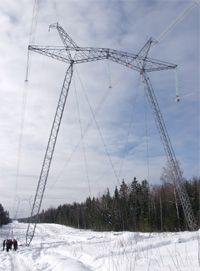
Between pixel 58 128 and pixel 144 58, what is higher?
pixel 144 58

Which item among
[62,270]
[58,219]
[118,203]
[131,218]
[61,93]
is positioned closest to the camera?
[62,270]

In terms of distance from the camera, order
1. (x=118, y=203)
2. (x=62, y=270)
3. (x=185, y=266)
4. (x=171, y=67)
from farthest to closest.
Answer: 1. (x=118, y=203)
2. (x=171, y=67)
3. (x=62, y=270)
4. (x=185, y=266)

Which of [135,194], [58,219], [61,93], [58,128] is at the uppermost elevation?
[61,93]

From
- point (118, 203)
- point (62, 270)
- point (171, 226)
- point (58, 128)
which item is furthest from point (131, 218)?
point (62, 270)

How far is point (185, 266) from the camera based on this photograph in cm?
561

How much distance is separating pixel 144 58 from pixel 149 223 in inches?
1304

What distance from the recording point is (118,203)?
58750mm

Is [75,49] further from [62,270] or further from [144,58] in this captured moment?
[62,270]

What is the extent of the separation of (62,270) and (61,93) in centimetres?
2273

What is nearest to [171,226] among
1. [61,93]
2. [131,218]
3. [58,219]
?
[131,218]

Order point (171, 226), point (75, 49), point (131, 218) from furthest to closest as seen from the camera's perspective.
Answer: point (131, 218) → point (171, 226) → point (75, 49)

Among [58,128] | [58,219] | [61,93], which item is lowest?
[58,219]

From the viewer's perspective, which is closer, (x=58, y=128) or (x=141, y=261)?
(x=141, y=261)

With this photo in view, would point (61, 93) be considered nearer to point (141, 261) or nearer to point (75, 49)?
point (75, 49)
